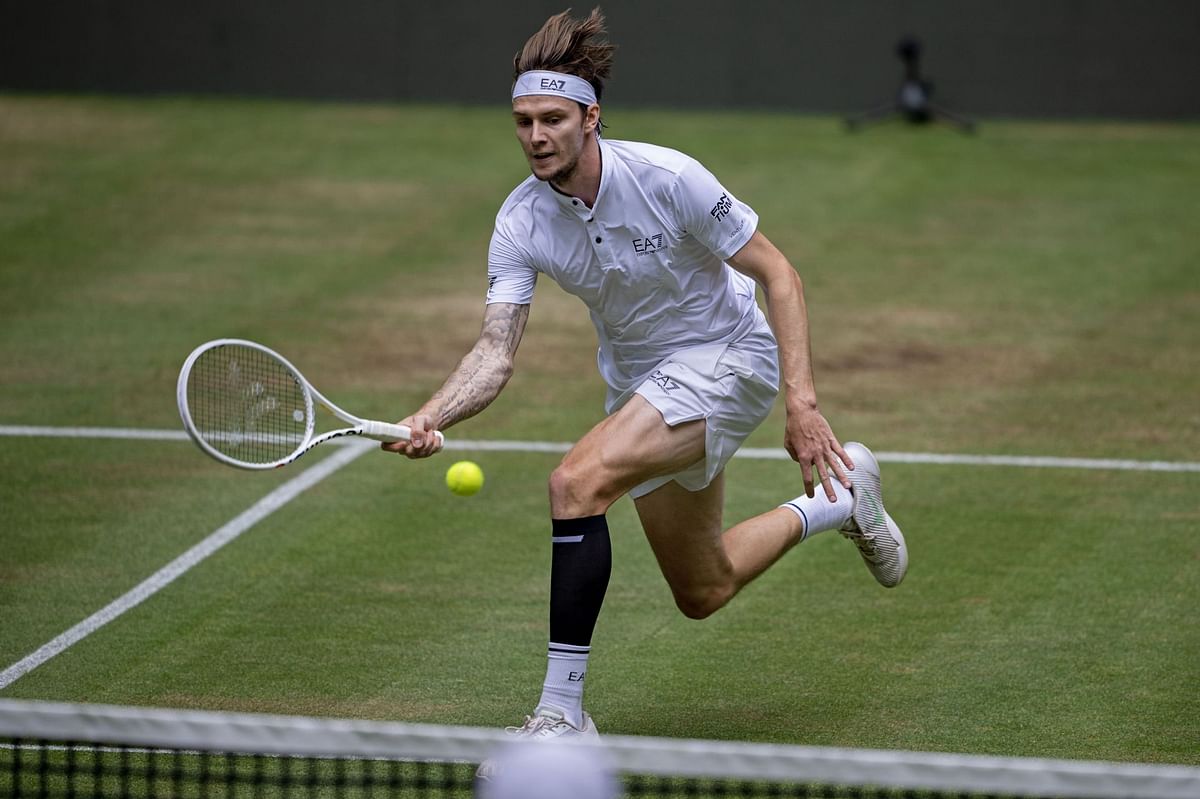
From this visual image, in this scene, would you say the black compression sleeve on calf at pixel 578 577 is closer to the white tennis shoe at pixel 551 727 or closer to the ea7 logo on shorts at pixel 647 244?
the white tennis shoe at pixel 551 727

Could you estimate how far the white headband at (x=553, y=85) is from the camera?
4922mm

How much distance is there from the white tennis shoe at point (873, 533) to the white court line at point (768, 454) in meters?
2.51

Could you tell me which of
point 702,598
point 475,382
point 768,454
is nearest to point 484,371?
point 475,382

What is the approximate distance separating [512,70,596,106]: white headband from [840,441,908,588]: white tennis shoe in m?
1.74

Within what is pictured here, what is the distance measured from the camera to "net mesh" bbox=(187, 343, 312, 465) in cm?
489

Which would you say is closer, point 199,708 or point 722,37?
point 199,708

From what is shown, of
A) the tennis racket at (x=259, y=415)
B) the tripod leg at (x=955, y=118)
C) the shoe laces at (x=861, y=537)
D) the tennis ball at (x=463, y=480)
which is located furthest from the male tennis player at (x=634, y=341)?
the tripod leg at (x=955, y=118)

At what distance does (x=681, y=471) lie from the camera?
508 cm

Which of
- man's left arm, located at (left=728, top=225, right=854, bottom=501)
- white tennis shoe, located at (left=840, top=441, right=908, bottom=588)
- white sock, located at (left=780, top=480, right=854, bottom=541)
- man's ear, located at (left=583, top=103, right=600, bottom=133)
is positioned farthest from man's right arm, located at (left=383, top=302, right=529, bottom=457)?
white tennis shoe, located at (left=840, top=441, right=908, bottom=588)

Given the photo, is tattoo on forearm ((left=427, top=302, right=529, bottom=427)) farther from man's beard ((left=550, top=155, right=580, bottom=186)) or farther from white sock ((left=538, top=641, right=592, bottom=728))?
white sock ((left=538, top=641, right=592, bottom=728))

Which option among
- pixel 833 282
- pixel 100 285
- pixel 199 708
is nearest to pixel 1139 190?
pixel 833 282

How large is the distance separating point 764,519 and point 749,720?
2.50 ft

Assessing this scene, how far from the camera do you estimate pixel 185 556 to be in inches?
271

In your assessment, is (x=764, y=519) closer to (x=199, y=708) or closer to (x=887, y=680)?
(x=887, y=680)
